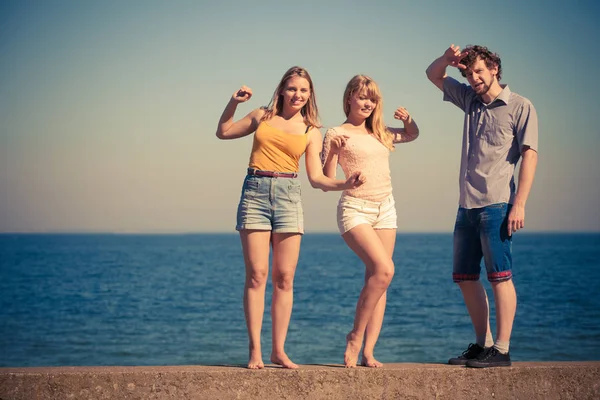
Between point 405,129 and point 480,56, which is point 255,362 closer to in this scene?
point 405,129

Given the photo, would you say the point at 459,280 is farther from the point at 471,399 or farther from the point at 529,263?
the point at 529,263

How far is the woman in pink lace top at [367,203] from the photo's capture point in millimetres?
5516

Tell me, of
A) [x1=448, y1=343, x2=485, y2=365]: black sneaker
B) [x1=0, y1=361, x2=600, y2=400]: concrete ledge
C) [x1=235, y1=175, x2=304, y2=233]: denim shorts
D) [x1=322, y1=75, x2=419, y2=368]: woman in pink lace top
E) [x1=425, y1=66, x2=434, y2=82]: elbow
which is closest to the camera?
[x1=0, y1=361, x2=600, y2=400]: concrete ledge

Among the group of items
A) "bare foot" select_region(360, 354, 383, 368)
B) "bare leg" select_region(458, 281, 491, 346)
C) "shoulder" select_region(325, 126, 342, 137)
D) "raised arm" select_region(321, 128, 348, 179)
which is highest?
"shoulder" select_region(325, 126, 342, 137)

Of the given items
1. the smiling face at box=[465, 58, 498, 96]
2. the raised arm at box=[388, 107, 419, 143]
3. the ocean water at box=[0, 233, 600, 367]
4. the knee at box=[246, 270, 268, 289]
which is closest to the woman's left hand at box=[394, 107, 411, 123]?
the raised arm at box=[388, 107, 419, 143]

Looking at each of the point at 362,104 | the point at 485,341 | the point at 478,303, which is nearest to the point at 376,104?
the point at 362,104

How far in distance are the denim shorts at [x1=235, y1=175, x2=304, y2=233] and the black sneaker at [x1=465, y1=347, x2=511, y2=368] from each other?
1492 millimetres

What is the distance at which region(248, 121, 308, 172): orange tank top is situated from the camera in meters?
5.47

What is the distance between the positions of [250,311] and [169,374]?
666 mm

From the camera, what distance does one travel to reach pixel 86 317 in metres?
34.5

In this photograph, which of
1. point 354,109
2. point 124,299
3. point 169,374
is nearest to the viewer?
point 169,374

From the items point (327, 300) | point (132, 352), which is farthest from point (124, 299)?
point (132, 352)

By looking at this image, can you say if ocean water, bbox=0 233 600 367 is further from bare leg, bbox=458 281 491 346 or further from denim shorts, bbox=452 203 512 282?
denim shorts, bbox=452 203 512 282

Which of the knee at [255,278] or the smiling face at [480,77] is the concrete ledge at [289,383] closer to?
the knee at [255,278]
